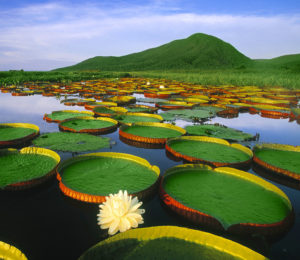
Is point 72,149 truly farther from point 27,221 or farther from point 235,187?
point 235,187

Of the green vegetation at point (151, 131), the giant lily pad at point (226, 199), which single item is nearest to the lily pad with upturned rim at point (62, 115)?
the green vegetation at point (151, 131)

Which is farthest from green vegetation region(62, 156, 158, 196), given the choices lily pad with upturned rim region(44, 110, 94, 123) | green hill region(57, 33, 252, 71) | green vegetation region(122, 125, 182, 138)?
green hill region(57, 33, 252, 71)

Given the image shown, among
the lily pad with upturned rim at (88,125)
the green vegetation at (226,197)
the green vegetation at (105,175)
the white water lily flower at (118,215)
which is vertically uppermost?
the white water lily flower at (118,215)

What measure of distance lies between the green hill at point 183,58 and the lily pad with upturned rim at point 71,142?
60.4 meters

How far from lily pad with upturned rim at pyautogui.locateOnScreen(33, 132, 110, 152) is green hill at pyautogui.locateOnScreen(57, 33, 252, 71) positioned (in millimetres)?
60439

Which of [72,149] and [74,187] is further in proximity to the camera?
[72,149]

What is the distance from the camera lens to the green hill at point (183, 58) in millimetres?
66750

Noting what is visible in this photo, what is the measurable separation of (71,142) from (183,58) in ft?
237

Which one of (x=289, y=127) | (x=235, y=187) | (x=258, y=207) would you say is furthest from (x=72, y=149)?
(x=289, y=127)

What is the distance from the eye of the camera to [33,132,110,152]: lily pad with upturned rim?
374 centimetres

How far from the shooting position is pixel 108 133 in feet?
16.3

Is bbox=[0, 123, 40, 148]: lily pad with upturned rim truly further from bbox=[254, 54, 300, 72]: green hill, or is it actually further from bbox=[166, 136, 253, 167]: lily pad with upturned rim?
bbox=[254, 54, 300, 72]: green hill

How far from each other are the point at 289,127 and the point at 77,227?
20.8 ft

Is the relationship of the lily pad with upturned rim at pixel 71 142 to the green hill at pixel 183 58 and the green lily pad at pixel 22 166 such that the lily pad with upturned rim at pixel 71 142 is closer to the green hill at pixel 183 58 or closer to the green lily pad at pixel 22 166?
the green lily pad at pixel 22 166
